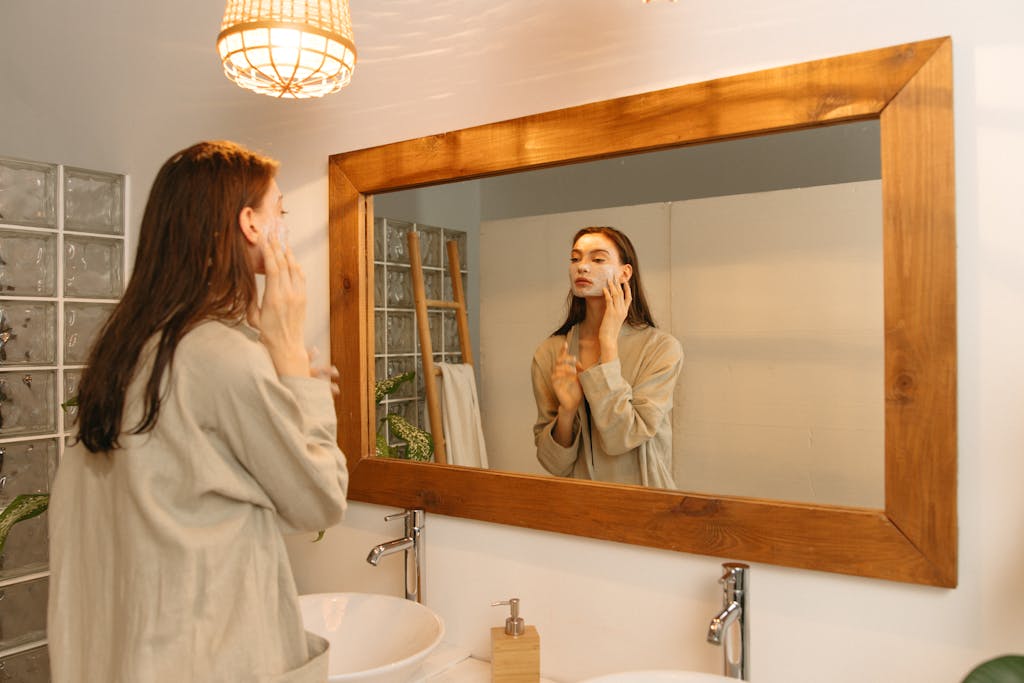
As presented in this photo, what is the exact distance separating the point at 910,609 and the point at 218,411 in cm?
94

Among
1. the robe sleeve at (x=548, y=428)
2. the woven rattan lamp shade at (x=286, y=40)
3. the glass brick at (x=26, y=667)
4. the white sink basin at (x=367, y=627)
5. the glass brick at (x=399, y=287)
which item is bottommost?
the glass brick at (x=26, y=667)

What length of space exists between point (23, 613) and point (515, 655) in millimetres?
1348

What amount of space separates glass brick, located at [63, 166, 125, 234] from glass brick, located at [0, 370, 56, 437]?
0.39m

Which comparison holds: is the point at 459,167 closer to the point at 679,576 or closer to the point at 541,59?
the point at 541,59

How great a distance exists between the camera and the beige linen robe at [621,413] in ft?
4.04

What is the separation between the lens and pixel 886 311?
1.05 meters

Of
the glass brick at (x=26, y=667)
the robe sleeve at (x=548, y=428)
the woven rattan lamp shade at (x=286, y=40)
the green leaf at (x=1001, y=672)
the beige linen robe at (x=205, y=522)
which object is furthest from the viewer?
the glass brick at (x=26, y=667)

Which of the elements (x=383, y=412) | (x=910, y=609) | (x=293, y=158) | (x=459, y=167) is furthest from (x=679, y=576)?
(x=293, y=158)

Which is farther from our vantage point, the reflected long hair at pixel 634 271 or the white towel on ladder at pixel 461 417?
the white towel on ladder at pixel 461 417

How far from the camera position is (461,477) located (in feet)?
4.76

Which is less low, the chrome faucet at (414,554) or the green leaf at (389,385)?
the green leaf at (389,385)

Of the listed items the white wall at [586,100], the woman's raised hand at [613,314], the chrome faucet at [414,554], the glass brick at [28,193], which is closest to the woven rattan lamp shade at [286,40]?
the white wall at [586,100]

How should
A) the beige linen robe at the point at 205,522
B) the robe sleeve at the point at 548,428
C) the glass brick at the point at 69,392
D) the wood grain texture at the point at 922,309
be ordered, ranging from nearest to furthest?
the beige linen robe at the point at 205,522 → the wood grain texture at the point at 922,309 → the robe sleeve at the point at 548,428 → the glass brick at the point at 69,392

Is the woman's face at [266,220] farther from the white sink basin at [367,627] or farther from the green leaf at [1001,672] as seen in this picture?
the green leaf at [1001,672]
